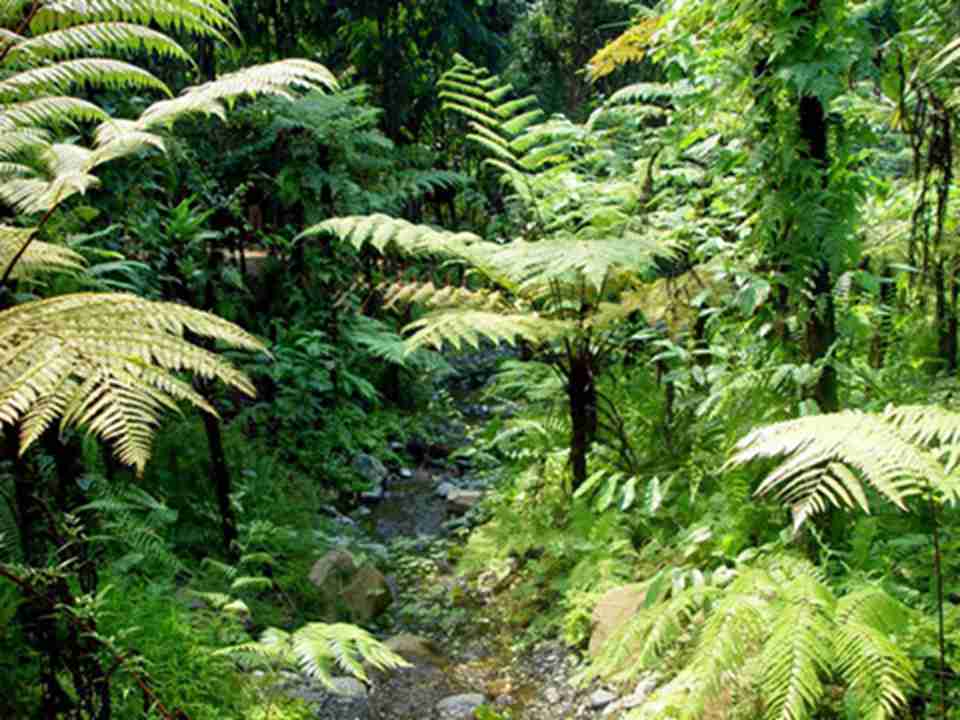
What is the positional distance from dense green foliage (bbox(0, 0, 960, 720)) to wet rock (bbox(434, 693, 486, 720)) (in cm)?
41

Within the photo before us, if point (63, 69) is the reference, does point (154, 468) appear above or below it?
below

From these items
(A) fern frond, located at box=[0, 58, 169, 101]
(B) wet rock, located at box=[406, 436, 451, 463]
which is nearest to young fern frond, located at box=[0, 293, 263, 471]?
(A) fern frond, located at box=[0, 58, 169, 101]

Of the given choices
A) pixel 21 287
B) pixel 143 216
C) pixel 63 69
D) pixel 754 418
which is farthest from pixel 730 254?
pixel 143 216

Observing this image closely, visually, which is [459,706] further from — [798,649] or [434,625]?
[798,649]

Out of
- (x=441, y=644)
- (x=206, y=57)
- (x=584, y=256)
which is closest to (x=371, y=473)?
(x=441, y=644)

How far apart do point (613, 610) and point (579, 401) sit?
119cm

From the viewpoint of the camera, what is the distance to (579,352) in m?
3.67

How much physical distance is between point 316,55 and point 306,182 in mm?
3429

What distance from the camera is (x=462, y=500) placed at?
473 centimetres

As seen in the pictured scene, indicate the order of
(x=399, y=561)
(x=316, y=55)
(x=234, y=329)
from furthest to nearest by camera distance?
(x=316, y=55)
(x=399, y=561)
(x=234, y=329)

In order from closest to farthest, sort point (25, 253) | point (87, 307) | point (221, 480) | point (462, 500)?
point (87, 307) → point (25, 253) → point (221, 480) → point (462, 500)

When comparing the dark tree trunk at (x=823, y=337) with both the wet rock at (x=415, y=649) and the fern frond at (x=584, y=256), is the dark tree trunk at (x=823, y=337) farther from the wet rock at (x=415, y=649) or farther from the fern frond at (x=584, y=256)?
the wet rock at (x=415, y=649)

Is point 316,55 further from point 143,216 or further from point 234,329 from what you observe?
point 234,329

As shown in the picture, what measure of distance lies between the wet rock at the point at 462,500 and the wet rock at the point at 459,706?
5.89 ft
